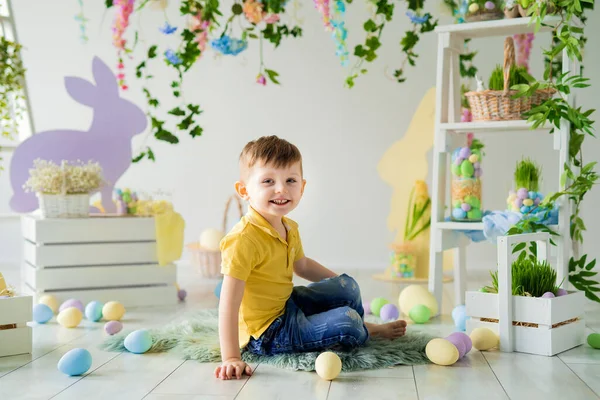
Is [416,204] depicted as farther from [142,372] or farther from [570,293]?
[142,372]

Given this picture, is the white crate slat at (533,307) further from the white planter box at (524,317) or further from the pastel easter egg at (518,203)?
the pastel easter egg at (518,203)

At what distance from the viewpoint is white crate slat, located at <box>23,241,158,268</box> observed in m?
3.16

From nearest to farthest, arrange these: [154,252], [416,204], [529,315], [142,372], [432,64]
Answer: [142,372]
[529,315]
[154,252]
[416,204]
[432,64]

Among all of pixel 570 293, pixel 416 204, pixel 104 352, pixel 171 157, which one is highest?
pixel 171 157

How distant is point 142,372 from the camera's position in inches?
81.3

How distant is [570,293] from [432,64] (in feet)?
8.35

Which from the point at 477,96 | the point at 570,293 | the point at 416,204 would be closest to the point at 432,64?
the point at 416,204

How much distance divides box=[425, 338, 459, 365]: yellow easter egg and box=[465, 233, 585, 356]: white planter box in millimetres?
294

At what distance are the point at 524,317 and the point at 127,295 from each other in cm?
179

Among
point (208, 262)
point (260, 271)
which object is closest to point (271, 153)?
point (260, 271)

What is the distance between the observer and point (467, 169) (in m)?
3.05

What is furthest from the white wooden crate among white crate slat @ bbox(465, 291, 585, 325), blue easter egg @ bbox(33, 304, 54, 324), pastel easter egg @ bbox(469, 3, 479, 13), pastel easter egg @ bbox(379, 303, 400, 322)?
pastel easter egg @ bbox(469, 3, 479, 13)

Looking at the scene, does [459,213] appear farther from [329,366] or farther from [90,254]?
[90,254]

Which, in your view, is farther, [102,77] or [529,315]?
[102,77]
